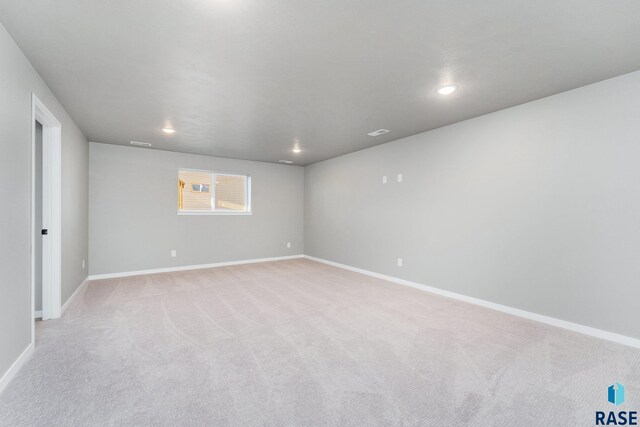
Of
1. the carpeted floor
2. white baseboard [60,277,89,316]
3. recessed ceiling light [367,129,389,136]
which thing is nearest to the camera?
the carpeted floor

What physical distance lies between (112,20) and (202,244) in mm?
4685

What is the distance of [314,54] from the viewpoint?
2.23 m

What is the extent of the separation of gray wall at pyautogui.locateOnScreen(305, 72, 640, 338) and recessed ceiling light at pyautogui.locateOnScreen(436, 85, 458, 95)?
0.32m

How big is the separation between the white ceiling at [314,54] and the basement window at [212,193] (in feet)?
7.68

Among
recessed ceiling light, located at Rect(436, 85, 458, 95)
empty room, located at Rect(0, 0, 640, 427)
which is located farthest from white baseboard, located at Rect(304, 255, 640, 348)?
recessed ceiling light, located at Rect(436, 85, 458, 95)

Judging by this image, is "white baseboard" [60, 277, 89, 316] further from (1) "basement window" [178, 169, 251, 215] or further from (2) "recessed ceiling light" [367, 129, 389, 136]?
(2) "recessed ceiling light" [367, 129, 389, 136]

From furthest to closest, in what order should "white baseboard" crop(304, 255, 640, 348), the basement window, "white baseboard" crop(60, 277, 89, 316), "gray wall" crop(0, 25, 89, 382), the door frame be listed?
the basement window, "white baseboard" crop(60, 277, 89, 316), the door frame, "white baseboard" crop(304, 255, 640, 348), "gray wall" crop(0, 25, 89, 382)

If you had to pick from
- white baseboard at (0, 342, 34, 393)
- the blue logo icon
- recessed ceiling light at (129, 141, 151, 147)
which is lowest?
the blue logo icon

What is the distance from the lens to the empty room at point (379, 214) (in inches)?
70.5

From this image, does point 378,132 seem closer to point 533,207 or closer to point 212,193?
point 533,207

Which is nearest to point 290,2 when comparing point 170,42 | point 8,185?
point 170,42

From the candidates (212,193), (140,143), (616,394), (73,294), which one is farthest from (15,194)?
(616,394)

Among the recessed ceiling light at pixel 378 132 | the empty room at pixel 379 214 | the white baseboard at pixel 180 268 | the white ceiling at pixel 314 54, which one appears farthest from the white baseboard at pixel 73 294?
the recessed ceiling light at pixel 378 132

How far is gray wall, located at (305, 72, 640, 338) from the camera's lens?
2617mm
